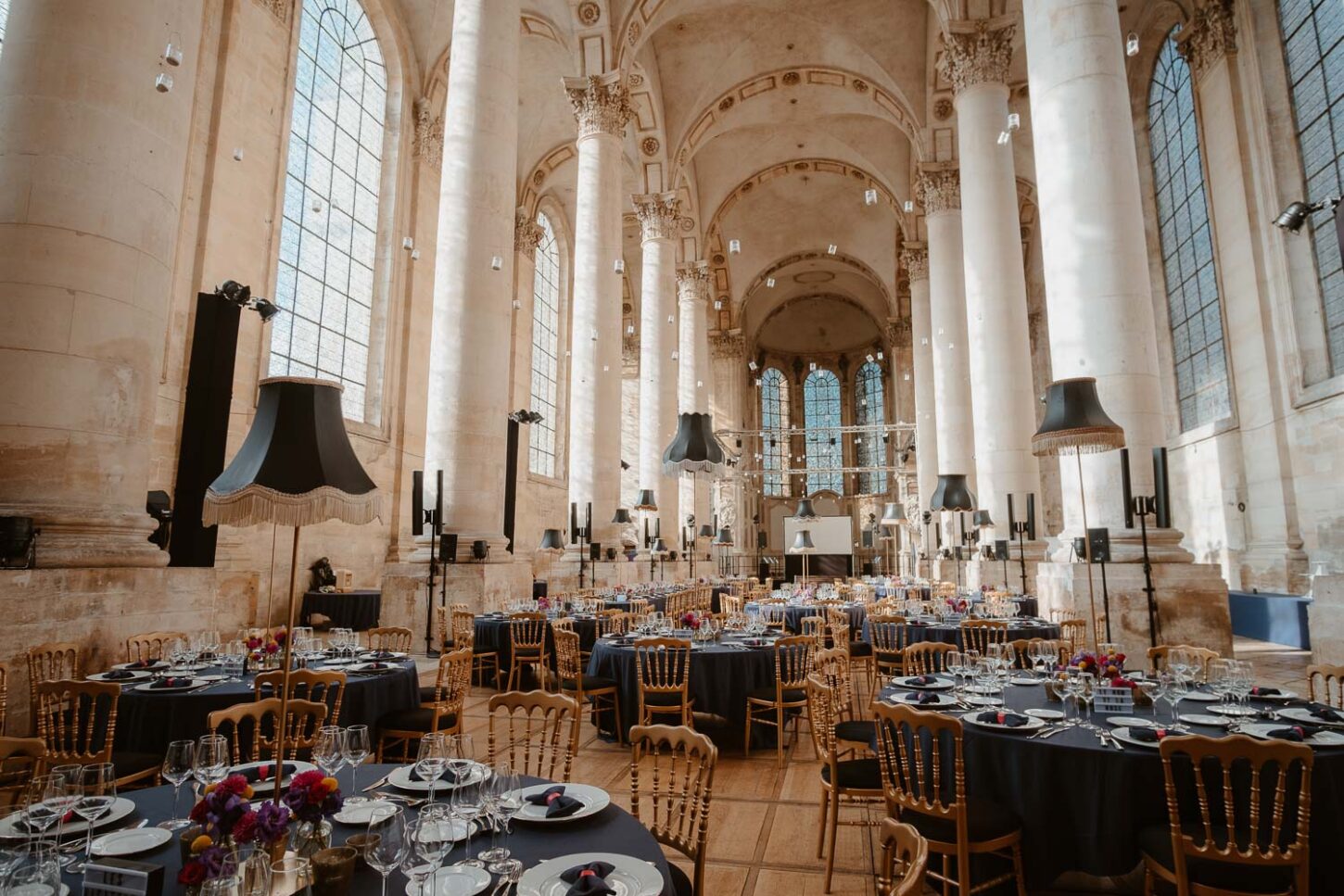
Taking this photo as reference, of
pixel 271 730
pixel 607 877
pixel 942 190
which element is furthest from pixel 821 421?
pixel 607 877

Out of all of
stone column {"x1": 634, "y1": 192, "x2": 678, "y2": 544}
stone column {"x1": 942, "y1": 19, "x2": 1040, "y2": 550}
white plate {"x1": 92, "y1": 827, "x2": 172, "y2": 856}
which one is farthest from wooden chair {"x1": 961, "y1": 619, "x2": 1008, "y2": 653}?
stone column {"x1": 634, "y1": 192, "x2": 678, "y2": 544}

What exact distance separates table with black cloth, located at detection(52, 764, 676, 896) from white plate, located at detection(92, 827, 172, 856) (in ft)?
0.06

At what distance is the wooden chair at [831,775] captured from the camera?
3.66 meters

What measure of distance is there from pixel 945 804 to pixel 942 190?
17.0m

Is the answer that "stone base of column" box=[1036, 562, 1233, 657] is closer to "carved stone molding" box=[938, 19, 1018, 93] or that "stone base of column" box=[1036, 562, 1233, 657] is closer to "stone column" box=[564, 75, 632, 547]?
"stone column" box=[564, 75, 632, 547]

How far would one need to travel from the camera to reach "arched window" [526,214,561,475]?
873 inches

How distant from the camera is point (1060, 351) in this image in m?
Result: 7.59

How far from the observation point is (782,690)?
19.4ft

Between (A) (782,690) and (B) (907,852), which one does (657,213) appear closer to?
(A) (782,690)

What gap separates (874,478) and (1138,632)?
103 feet

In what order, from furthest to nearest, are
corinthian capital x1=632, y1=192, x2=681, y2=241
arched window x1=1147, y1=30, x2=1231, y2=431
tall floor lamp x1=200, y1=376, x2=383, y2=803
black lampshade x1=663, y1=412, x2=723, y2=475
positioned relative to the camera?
corinthian capital x1=632, y1=192, x2=681, y2=241 → arched window x1=1147, y1=30, x2=1231, y2=431 → black lampshade x1=663, y1=412, x2=723, y2=475 → tall floor lamp x1=200, y1=376, x2=383, y2=803

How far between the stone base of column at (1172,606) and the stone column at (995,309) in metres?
4.57

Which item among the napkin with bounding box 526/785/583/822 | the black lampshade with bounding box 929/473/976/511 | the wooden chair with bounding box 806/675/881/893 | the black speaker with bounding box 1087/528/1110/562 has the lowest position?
the wooden chair with bounding box 806/675/881/893

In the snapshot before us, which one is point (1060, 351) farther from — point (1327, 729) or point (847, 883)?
point (847, 883)
